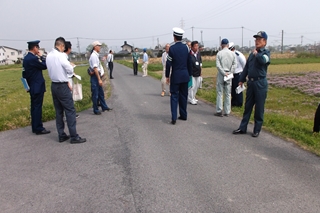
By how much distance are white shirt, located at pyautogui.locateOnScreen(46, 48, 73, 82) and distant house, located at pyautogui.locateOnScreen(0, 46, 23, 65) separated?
3626 inches

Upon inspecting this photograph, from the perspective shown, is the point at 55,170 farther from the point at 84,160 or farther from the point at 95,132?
the point at 95,132

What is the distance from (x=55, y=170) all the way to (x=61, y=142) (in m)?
1.42

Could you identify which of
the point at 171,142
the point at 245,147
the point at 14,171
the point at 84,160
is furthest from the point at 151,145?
the point at 14,171

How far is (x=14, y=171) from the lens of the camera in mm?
4250

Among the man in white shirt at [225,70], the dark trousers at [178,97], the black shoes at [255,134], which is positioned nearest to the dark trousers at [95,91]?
the dark trousers at [178,97]

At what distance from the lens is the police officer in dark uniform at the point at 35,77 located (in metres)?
5.80

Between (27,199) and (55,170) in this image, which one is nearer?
(27,199)

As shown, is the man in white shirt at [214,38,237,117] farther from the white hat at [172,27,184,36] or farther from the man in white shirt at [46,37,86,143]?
the man in white shirt at [46,37,86,143]

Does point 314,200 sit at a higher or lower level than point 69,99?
lower

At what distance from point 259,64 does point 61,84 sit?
12.7 feet

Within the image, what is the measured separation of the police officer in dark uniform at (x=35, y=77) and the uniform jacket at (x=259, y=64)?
4.30 metres

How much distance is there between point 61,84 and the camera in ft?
17.5

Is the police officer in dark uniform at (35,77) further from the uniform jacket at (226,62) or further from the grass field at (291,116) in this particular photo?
the grass field at (291,116)

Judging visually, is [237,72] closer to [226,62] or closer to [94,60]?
[226,62]
